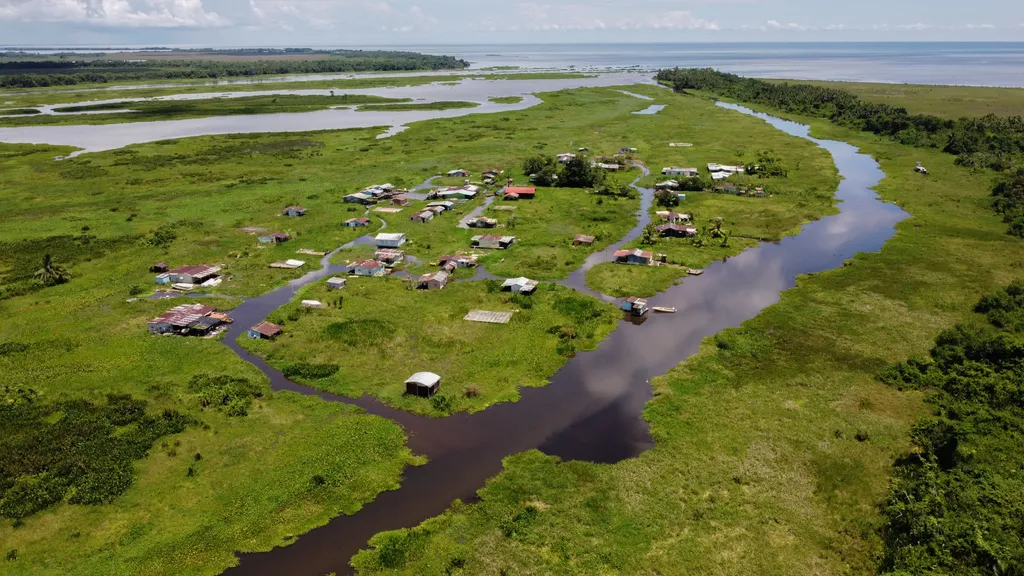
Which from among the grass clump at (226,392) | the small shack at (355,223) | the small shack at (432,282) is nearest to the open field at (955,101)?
the small shack at (355,223)

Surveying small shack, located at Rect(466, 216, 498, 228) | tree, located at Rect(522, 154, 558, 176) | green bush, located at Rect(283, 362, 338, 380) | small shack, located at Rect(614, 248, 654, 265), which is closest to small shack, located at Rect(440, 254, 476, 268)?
small shack, located at Rect(466, 216, 498, 228)

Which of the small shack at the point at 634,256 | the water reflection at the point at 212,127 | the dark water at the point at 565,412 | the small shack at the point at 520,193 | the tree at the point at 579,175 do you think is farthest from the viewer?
the water reflection at the point at 212,127

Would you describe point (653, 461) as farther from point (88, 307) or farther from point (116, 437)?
point (88, 307)

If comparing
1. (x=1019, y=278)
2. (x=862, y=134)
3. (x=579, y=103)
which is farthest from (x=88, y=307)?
(x=579, y=103)

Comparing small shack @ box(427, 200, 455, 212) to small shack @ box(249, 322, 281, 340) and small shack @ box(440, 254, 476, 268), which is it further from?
small shack @ box(249, 322, 281, 340)

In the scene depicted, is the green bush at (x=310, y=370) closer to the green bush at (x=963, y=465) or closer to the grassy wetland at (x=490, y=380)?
the grassy wetland at (x=490, y=380)
